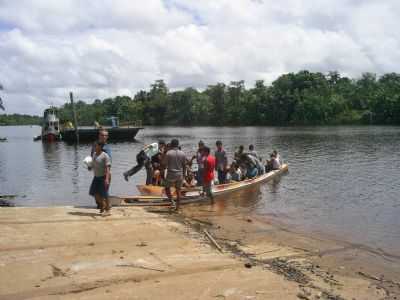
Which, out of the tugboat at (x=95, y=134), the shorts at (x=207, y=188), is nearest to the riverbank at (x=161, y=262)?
the shorts at (x=207, y=188)

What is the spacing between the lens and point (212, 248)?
8.30 metres

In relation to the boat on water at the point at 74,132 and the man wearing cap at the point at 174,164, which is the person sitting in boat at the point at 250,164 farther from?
the boat on water at the point at 74,132

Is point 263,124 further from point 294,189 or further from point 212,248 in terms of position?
point 212,248

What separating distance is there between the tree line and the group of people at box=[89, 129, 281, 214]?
69.9 metres

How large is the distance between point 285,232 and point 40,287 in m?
6.76

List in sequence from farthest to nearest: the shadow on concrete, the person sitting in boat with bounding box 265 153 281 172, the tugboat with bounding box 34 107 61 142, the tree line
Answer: the tree line < the tugboat with bounding box 34 107 61 142 < the person sitting in boat with bounding box 265 153 281 172 < the shadow on concrete

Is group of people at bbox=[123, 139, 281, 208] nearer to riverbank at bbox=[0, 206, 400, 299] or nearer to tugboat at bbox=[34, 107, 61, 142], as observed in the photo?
riverbank at bbox=[0, 206, 400, 299]

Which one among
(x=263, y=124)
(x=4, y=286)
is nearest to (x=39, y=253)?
(x=4, y=286)

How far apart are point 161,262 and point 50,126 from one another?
2356 inches

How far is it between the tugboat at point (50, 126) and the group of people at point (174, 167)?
4622cm

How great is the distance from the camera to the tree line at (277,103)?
10494 centimetres

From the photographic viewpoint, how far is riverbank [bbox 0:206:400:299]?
6.09 meters

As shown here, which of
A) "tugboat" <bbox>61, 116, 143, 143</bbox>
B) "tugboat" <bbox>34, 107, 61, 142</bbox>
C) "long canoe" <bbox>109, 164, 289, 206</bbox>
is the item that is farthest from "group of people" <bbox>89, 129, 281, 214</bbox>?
"tugboat" <bbox>34, 107, 61, 142</bbox>

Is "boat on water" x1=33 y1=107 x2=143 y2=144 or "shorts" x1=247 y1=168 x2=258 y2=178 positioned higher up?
"boat on water" x1=33 y1=107 x2=143 y2=144
